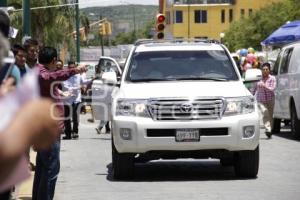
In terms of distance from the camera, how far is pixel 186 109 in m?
10.5

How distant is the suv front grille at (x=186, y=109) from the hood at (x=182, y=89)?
0.08m

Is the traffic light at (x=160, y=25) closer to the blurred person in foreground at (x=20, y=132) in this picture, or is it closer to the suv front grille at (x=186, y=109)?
the suv front grille at (x=186, y=109)

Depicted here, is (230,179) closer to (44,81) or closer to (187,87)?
(187,87)

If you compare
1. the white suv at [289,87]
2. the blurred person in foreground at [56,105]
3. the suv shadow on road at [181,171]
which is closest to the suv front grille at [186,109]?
the suv shadow on road at [181,171]

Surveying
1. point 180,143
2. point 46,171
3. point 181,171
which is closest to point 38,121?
point 46,171

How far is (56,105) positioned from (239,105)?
4115 millimetres

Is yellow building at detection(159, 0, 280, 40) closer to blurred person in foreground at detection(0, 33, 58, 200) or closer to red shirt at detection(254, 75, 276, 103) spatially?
red shirt at detection(254, 75, 276, 103)

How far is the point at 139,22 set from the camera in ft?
587

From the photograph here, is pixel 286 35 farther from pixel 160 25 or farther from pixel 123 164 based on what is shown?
pixel 123 164

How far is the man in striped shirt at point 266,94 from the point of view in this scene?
18.1 meters

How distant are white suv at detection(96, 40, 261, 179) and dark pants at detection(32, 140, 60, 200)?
3004 mm

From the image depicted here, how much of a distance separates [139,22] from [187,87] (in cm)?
16911

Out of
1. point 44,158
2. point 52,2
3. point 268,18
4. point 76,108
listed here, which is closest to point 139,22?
point 268,18

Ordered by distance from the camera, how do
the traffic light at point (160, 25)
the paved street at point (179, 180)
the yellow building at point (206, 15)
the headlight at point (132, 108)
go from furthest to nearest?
the yellow building at point (206, 15), the traffic light at point (160, 25), the headlight at point (132, 108), the paved street at point (179, 180)
